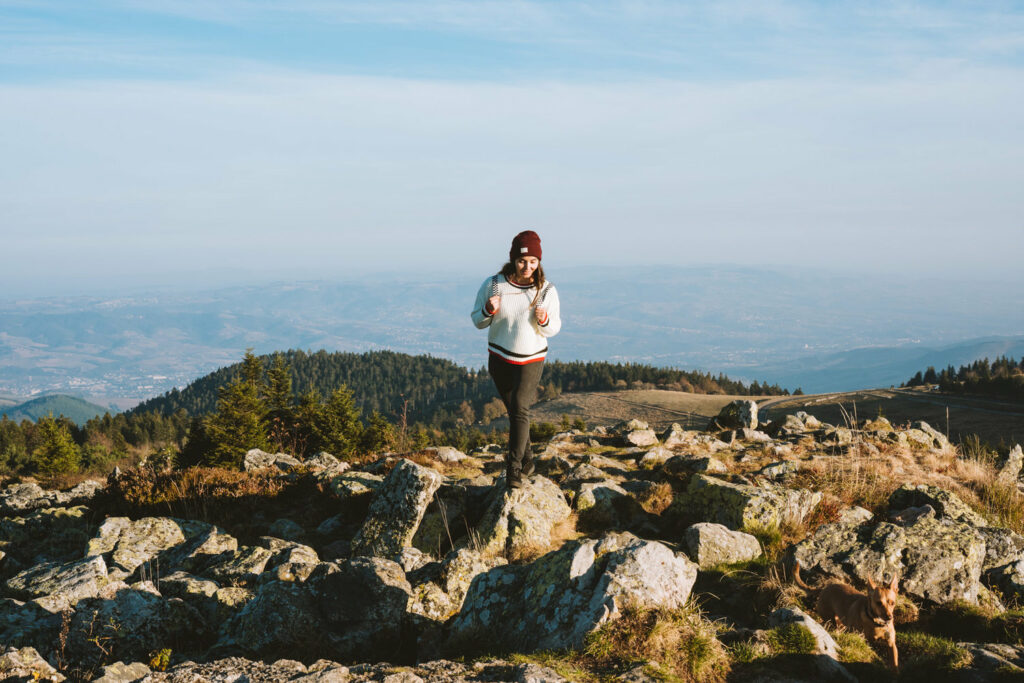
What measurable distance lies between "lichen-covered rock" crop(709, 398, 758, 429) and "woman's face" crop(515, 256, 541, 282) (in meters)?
14.8

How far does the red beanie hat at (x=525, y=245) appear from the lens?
775 cm

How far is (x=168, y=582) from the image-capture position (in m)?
7.19

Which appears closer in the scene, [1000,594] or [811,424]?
[1000,594]

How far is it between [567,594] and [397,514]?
4287mm

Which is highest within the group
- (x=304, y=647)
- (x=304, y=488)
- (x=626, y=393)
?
(x=304, y=647)

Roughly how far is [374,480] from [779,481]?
778 cm

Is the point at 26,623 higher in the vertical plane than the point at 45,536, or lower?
higher

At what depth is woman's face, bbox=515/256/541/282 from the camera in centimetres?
781

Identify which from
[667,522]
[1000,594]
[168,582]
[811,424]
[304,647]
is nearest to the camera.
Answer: [304,647]

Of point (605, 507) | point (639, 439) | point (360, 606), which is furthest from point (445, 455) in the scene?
point (360, 606)

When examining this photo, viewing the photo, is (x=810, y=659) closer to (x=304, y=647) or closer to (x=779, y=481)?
(x=304, y=647)

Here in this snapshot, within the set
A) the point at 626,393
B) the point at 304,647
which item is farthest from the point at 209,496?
the point at 626,393

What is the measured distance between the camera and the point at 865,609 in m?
5.55

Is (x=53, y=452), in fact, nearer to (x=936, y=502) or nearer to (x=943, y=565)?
(x=936, y=502)
